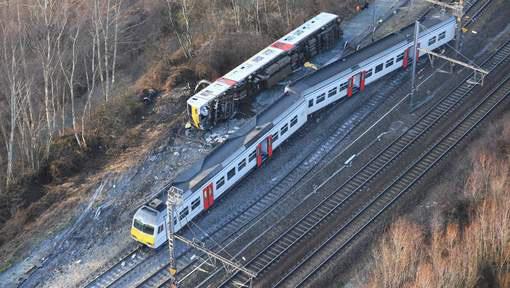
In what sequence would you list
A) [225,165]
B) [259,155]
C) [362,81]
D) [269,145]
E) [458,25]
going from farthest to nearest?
[362,81] → [458,25] → [269,145] → [259,155] → [225,165]

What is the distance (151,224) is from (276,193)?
840cm

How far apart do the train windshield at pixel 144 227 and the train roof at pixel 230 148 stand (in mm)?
2674

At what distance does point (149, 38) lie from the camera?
62.6 metres

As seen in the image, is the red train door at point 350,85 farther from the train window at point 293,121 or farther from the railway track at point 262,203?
the train window at point 293,121

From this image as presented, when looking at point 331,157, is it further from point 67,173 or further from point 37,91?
point 37,91

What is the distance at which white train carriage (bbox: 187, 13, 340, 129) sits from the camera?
46.3 metres

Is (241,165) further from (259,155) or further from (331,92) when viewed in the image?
(331,92)

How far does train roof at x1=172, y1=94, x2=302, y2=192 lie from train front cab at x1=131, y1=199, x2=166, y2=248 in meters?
1.77

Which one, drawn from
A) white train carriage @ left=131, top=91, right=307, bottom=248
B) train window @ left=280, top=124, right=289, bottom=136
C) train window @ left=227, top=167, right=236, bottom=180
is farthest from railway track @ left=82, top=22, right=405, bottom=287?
train window @ left=280, top=124, right=289, bottom=136

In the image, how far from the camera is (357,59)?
49094 mm

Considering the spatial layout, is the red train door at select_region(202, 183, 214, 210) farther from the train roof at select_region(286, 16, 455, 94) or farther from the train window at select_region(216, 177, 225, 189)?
the train roof at select_region(286, 16, 455, 94)

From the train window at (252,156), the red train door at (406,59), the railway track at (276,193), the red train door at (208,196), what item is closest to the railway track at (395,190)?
the railway track at (276,193)

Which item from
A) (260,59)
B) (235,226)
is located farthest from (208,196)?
(260,59)

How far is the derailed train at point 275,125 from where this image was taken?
126 ft
